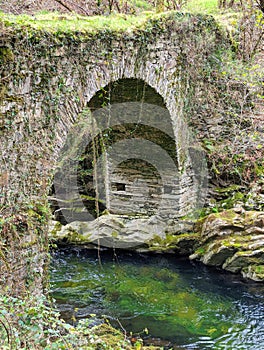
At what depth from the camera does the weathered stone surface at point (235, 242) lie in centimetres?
756

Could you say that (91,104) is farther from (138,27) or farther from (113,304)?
(113,304)

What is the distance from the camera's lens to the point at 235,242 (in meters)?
7.71

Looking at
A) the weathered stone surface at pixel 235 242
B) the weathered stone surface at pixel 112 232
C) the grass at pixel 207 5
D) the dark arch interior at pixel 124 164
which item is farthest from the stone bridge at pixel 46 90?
the grass at pixel 207 5

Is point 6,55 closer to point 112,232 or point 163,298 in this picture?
point 163,298

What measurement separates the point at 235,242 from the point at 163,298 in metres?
1.52

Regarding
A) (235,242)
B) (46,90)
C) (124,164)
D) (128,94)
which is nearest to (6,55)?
(46,90)

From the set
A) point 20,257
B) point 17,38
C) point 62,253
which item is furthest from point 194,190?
point 17,38

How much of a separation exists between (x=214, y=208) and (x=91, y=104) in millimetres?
3175

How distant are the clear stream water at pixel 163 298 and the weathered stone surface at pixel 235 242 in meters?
0.18

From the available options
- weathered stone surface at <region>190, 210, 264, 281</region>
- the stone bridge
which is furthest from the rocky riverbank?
the stone bridge

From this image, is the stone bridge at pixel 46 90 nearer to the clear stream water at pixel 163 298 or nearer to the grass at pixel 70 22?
the grass at pixel 70 22

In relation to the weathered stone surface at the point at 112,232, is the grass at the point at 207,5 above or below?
above

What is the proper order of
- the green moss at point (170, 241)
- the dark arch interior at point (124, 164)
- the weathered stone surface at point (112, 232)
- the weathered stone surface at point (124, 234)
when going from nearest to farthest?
the dark arch interior at point (124, 164) → the green moss at point (170, 241) → the weathered stone surface at point (124, 234) → the weathered stone surface at point (112, 232)

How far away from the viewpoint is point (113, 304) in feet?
22.7
